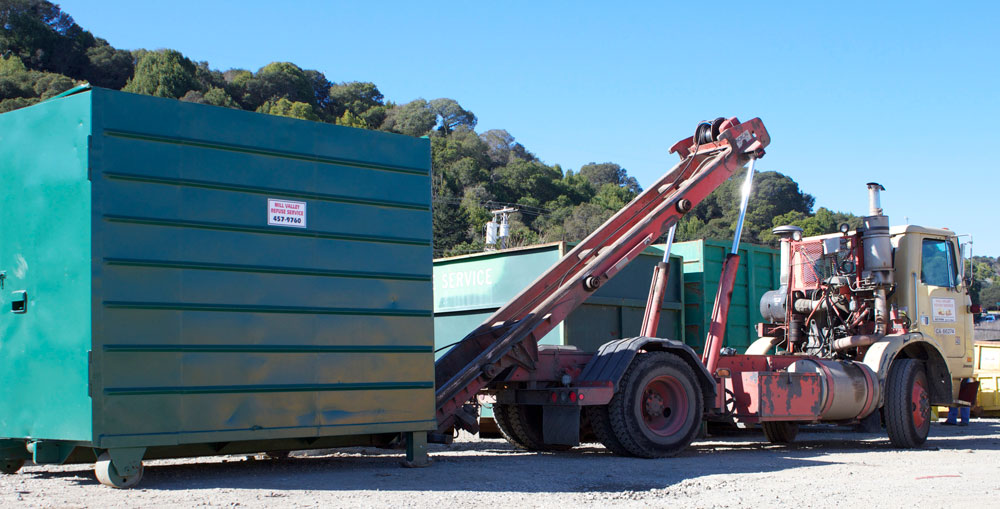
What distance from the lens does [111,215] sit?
6.02 meters

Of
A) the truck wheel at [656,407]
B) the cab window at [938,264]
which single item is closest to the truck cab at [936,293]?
the cab window at [938,264]

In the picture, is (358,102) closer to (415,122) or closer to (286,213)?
(415,122)

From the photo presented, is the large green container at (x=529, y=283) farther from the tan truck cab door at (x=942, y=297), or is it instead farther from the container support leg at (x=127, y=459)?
the container support leg at (x=127, y=459)

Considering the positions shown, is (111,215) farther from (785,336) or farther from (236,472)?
(785,336)

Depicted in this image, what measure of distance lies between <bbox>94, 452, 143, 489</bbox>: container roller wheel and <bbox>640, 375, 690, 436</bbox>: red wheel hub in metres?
4.70

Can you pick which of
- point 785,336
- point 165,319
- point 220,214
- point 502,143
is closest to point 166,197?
point 220,214

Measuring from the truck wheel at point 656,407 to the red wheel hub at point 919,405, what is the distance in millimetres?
3370

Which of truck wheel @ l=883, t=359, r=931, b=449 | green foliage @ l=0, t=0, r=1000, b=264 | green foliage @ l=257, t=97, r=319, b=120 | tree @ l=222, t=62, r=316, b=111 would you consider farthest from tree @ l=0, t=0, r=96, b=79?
truck wheel @ l=883, t=359, r=931, b=449

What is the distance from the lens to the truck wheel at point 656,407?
8.61 metres

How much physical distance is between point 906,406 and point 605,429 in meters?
4.22

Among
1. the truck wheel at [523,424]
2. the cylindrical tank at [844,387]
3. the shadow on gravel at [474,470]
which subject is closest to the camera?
the shadow on gravel at [474,470]

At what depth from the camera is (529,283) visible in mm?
11188

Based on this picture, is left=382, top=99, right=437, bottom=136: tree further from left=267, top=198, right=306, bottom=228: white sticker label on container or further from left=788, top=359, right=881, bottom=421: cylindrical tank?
left=267, top=198, right=306, bottom=228: white sticker label on container

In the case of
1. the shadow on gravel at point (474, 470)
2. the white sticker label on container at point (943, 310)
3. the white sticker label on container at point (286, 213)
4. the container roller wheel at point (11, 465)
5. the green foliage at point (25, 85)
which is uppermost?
the green foliage at point (25, 85)
